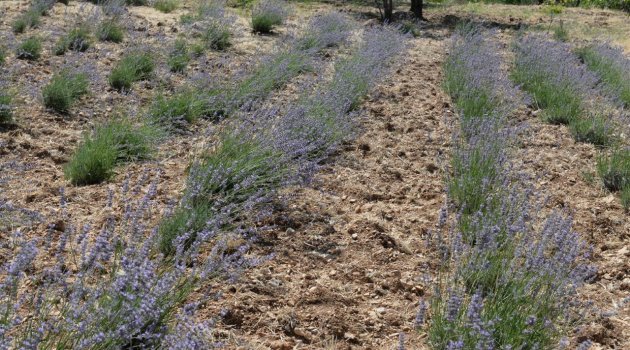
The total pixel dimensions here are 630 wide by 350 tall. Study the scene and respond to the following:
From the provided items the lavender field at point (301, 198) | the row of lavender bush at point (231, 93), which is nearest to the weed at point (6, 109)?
the lavender field at point (301, 198)

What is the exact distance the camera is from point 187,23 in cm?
836

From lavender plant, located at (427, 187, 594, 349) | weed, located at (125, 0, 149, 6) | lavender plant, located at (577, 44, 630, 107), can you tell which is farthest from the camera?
weed, located at (125, 0, 149, 6)

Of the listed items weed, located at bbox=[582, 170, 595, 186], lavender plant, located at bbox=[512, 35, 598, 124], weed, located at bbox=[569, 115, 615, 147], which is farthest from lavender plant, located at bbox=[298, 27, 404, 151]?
weed, located at bbox=[569, 115, 615, 147]

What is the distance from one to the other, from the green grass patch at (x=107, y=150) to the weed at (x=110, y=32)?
10.4 ft

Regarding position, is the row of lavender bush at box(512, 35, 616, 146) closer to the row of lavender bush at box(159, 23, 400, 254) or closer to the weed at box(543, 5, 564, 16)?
the row of lavender bush at box(159, 23, 400, 254)

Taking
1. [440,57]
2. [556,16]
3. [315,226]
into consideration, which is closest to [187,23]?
[440,57]

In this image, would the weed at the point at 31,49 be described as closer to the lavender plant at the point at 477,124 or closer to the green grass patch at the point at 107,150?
the green grass patch at the point at 107,150

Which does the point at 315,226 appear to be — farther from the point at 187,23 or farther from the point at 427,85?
the point at 187,23

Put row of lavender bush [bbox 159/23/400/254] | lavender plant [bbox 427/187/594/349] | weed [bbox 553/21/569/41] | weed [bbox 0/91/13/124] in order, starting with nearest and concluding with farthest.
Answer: lavender plant [bbox 427/187/594/349] → row of lavender bush [bbox 159/23/400/254] → weed [bbox 0/91/13/124] → weed [bbox 553/21/569/41]

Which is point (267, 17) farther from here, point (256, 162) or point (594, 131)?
point (256, 162)

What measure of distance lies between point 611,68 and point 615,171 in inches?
135

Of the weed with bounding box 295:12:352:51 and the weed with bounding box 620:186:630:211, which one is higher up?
the weed with bounding box 295:12:352:51

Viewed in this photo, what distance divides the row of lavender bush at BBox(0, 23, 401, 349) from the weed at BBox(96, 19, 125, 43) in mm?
2725

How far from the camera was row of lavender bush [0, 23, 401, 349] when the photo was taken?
1.92m
